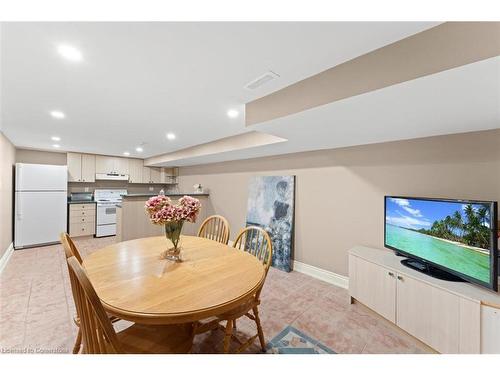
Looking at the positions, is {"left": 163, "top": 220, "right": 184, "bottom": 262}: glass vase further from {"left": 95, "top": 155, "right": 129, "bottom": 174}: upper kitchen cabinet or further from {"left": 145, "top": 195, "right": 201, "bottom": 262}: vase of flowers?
{"left": 95, "top": 155, "right": 129, "bottom": 174}: upper kitchen cabinet

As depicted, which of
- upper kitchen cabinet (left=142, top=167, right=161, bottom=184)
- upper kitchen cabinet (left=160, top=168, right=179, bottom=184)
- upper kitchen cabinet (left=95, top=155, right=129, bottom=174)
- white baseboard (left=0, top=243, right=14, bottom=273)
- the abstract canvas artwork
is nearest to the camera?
white baseboard (left=0, top=243, right=14, bottom=273)

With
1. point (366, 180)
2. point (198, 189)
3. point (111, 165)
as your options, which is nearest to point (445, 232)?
point (366, 180)

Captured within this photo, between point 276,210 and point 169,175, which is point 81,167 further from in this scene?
point 276,210

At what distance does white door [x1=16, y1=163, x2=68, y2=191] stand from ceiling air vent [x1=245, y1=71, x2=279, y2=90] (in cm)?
506

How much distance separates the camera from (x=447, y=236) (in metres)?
1.74

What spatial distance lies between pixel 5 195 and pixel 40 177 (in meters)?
0.89

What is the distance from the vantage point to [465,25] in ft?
3.12

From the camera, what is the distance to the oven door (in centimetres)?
519

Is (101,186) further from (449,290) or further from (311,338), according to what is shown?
(449,290)

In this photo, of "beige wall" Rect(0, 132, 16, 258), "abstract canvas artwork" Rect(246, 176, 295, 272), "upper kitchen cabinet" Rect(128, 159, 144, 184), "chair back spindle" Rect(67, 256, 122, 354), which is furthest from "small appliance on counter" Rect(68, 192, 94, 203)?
"chair back spindle" Rect(67, 256, 122, 354)

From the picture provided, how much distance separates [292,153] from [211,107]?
67.5 inches

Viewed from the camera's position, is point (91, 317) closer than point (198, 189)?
Yes

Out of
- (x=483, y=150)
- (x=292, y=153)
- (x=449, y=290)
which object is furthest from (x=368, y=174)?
(x=449, y=290)

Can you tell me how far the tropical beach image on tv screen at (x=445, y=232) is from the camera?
4.98 feet
